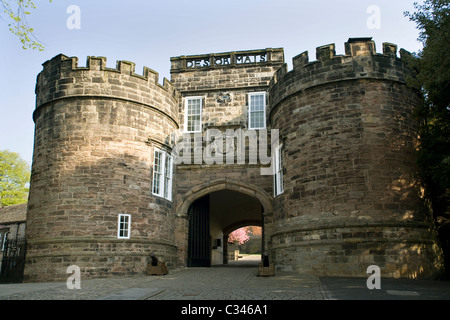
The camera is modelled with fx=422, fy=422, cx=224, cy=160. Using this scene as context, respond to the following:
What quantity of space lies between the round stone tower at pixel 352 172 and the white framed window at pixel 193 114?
4863mm

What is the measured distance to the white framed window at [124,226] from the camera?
48.4ft

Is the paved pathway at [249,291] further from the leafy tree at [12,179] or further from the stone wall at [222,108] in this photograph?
the leafy tree at [12,179]

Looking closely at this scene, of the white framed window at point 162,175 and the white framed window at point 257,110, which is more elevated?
the white framed window at point 257,110

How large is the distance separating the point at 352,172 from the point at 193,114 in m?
8.24

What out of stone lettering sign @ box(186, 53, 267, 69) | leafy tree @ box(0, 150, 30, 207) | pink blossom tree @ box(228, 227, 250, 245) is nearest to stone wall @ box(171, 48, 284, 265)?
stone lettering sign @ box(186, 53, 267, 69)

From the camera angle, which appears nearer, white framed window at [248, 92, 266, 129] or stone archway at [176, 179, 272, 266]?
stone archway at [176, 179, 272, 266]

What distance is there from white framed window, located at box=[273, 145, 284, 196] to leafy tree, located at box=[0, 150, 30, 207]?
2563 cm

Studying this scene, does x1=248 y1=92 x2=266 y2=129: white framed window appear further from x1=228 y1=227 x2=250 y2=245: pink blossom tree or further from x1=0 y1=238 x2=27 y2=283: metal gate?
x1=228 y1=227 x2=250 y2=245: pink blossom tree

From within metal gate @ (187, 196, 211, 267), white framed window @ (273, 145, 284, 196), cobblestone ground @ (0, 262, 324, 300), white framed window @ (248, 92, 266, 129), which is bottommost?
cobblestone ground @ (0, 262, 324, 300)

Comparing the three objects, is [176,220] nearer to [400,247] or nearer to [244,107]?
[244,107]

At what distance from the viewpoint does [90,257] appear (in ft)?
45.9

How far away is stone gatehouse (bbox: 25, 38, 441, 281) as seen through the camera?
1314cm

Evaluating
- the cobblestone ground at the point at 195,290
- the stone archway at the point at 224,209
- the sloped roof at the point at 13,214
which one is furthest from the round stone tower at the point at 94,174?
the sloped roof at the point at 13,214
